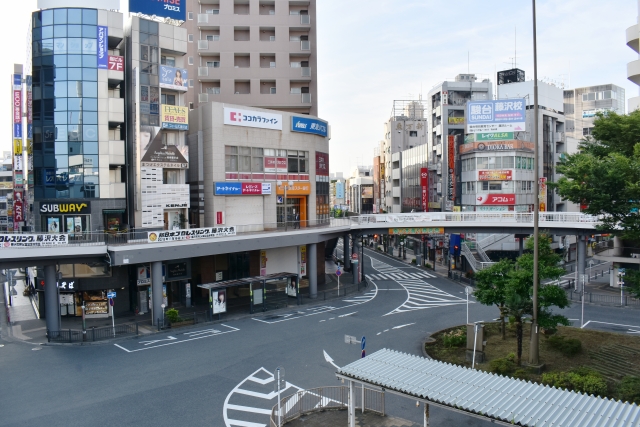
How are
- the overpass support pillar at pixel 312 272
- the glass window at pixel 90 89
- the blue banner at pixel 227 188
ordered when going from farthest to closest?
1. the overpass support pillar at pixel 312 272
2. the blue banner at pixel 227 188
3. the glass window at pixel 90 89

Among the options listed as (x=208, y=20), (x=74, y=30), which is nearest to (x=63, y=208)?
(x=74, y=30)

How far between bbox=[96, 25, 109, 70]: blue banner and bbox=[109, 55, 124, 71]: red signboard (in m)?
0.38

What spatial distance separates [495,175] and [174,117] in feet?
132

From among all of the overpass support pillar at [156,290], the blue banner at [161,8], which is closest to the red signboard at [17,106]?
the blue banner at [161,8]

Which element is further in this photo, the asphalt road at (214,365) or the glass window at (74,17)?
the glass window at (74,17)

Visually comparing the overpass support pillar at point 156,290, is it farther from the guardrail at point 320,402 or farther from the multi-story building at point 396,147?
the multi-story building at point 396,147

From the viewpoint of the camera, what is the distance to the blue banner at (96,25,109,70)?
37625mm

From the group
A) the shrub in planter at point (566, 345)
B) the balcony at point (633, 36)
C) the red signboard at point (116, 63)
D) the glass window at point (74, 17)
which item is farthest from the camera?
the red signboard at point (116, 63)

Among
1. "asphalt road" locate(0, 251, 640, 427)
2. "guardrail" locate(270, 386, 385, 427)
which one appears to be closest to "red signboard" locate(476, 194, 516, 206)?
"asphalt road" locate(0, 251, 640, 427)

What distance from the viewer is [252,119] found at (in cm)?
4559

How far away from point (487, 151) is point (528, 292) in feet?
134

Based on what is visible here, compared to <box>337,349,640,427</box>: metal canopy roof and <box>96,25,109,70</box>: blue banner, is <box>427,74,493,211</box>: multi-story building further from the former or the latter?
<box>337,349,640,427</box>: metal canopy roof

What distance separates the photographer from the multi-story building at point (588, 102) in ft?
362

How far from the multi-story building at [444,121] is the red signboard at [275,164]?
1244 inches
